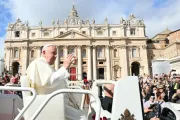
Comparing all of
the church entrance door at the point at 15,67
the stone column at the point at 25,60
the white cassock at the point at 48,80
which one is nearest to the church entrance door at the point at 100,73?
the stone column at the point at 25,60

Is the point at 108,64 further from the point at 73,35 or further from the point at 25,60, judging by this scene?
the point at 25,60

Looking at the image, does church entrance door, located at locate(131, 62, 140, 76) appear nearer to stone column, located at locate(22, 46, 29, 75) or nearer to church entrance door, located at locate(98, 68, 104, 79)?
church entrance door, located at locate(98, 68, 104, 79)

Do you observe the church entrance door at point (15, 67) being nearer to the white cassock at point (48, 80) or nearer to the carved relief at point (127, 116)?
the white cassock at point (48, 80)

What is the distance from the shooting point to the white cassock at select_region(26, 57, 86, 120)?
7.49ft

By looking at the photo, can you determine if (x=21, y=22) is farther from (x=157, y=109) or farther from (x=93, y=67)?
(x=157, y=109)

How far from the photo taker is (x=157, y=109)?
354cm

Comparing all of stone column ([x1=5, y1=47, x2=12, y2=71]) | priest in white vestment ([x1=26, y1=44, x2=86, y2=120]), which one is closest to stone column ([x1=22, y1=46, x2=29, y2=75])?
stone column ([x1=5, y1=47, x2=12, y2=71])

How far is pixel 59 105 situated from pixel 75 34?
46.3 metres

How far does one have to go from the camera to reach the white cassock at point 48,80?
228 centimetres

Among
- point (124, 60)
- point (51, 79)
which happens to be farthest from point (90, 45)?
point (51, 79)

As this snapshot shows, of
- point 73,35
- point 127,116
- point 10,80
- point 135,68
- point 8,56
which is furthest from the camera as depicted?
point 135,68

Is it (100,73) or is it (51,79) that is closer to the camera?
(51,79)

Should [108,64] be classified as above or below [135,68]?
above

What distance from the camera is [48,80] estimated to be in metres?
2.29
